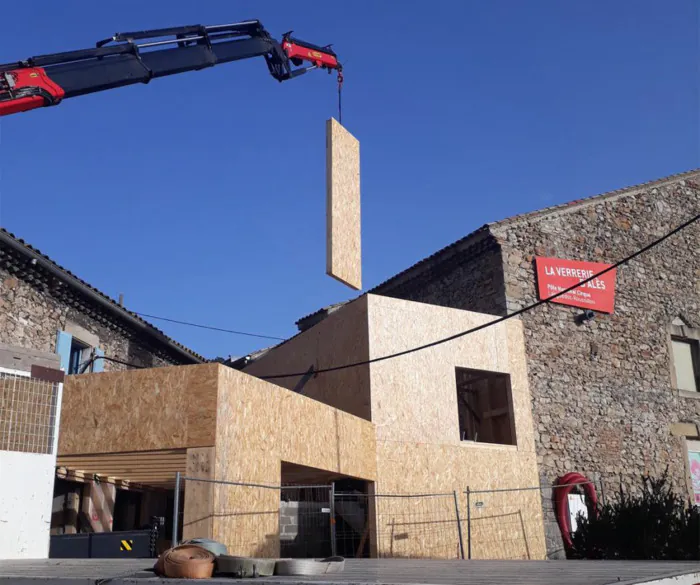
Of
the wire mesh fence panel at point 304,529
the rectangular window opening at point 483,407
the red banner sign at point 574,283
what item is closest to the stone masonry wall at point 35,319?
the wire mesh fence panel at point 304,529

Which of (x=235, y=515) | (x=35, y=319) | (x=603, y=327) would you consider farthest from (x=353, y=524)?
(x=603, y=327)

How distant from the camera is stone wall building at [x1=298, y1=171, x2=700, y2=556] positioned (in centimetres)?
1736

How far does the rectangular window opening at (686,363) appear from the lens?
19938 millimetres

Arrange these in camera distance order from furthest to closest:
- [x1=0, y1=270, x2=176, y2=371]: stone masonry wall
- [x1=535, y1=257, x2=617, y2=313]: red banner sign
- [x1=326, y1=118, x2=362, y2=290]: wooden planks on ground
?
[x1=535, y1=257, x2=617, y2=313]: red banner sign < [x1=0, y1=270, x2=176, y2=371]: stone masonry wall < [x1=326, y1=118, x2=362, y2=290]: wooden planks on ground

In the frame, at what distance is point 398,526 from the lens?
13.9 meters

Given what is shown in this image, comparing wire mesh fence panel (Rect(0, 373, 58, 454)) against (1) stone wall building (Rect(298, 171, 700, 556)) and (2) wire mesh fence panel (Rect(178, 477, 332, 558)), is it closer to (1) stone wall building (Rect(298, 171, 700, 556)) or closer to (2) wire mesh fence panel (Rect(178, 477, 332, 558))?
(2) wire mesh fence panel (Rect(178, 477, 332, 558))

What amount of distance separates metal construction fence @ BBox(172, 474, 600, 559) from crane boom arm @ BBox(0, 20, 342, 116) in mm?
6578

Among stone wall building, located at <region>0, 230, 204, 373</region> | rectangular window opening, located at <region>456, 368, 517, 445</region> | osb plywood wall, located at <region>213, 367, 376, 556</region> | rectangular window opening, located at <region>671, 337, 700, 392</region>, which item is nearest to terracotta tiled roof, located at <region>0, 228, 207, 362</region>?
stone wall building, located at <region>0, 230, 204, 373</region>

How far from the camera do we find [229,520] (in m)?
10.8

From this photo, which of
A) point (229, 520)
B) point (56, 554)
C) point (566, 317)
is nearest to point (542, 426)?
point (566, 317)

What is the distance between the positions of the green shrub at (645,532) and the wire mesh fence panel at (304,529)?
4828mm

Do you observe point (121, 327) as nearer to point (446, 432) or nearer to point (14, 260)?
point (14, 260)

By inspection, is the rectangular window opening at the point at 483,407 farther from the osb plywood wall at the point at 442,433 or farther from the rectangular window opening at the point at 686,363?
the rectangular window opening at the point at 686,363

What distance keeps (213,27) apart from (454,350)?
8095 millimetres
